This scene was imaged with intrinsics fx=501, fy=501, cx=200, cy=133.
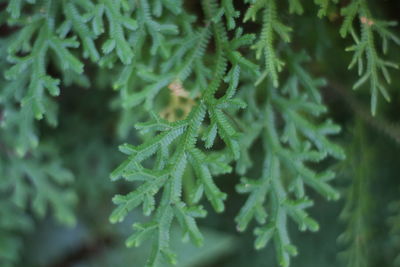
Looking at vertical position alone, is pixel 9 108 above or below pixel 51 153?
above

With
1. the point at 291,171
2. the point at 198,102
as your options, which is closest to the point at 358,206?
the point at 291,171

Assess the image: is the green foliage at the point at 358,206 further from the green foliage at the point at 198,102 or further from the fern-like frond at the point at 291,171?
the fern-like frond at the point at 291,171

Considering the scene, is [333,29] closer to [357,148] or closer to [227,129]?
[357,148]

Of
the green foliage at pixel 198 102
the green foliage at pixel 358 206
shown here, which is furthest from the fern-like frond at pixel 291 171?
the green foliage at pixel 358 206

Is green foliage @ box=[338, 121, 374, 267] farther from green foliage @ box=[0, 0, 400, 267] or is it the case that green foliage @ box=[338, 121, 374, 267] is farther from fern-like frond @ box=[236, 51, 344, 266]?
fern-like frond @ box=[236, 51, 344, 266]

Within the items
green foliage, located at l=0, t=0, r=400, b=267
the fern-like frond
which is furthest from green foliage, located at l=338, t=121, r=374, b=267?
the fern-like frond

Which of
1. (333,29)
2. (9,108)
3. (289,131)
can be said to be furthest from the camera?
(333,29)

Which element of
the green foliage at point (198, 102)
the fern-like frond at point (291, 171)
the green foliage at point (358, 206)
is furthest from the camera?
the green foliage at point (358, 206)

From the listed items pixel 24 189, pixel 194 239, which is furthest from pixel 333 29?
pixel 24 189
